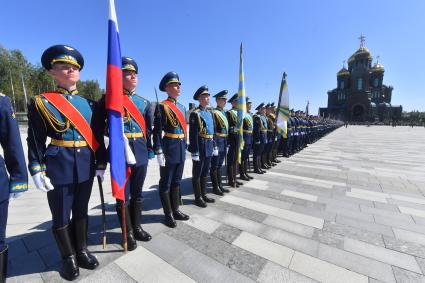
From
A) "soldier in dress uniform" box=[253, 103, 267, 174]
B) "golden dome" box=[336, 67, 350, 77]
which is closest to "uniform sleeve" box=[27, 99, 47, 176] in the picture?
"soldier in dress uniform" box=[253, 103, 267, 174]

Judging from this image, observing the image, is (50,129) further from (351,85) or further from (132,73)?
(351,85)

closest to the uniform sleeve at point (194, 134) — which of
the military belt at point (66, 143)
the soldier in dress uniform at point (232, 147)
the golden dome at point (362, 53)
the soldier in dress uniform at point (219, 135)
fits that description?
the soldier in dress uniform at point (219, 135)

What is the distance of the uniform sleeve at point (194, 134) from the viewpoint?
3.92 m

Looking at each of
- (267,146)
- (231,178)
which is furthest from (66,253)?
(267,146)

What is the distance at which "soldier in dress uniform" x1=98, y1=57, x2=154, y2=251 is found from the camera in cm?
288

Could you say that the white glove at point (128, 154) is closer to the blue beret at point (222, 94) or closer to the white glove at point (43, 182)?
the white glove at point (43, 182)

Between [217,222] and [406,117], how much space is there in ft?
329

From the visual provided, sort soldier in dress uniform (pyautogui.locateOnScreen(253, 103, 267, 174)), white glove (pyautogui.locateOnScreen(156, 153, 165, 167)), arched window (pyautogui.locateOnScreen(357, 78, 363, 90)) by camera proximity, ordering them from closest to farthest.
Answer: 1. white glove (pyautogui.locateOnScreen(156, 153, 165, 167))
2. soldier in dress uniform (pyautogui.locateOnScreen(253, 103, 267, 174))
3. arched window (pyautogui.locateOnScreen(357, 78, 363, 90))

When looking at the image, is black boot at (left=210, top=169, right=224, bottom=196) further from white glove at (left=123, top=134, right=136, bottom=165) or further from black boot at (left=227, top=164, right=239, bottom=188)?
white glove at (left=123, top=134, right=136, bottom=165)

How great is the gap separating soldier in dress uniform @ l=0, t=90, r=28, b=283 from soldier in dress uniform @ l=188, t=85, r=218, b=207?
7.85 ft

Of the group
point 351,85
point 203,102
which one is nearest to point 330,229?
point 203,102

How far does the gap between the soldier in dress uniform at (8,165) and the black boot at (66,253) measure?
0.43 meters

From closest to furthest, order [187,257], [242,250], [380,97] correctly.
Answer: [187,257] < [242,250] < [380,97]

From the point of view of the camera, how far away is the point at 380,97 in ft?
251
